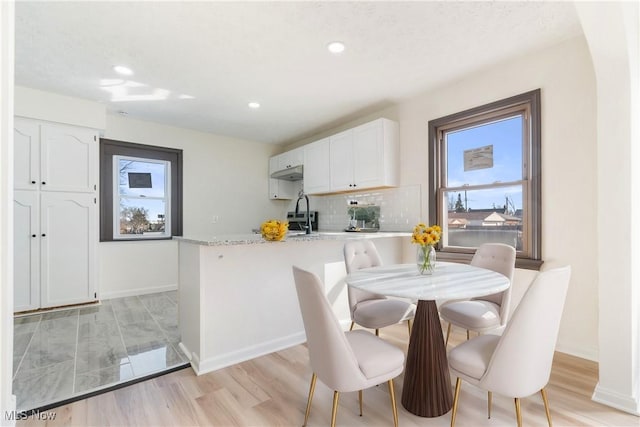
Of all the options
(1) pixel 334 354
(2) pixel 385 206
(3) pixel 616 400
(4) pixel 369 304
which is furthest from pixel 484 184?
(1) pixel 334 354

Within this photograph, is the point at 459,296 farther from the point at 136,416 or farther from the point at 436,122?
the point at 436,122

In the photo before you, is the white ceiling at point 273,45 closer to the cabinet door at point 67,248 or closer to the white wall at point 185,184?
the white wall at point 185,184

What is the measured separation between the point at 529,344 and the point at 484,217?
6.52 feet

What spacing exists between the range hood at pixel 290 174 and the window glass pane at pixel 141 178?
184 centimetres

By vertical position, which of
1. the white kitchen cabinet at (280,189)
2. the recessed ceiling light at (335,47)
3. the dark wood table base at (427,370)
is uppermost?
the recessed ceiling light at (335,47)

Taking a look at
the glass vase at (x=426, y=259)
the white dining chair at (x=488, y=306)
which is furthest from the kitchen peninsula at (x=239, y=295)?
the white dining chair at (x=488, y=306)

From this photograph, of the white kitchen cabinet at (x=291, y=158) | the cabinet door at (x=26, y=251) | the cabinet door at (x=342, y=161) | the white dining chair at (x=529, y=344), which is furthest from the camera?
the white kitchen cabinet at (x=291, y=158)

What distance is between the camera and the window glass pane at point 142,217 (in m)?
4.38

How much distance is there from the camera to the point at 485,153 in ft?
10.0

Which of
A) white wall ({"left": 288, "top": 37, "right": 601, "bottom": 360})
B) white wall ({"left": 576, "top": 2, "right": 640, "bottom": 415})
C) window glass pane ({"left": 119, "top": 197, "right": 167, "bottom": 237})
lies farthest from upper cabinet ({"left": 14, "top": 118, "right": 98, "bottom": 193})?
white wall ({"left": 576, "top": 2, "right": 640, "bottom": 415})

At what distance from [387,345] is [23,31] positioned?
3.44 m

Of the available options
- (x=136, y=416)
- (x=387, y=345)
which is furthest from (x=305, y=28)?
(x=136, y=416)

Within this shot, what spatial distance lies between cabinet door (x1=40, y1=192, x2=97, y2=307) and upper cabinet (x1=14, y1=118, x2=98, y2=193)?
14 centimetres

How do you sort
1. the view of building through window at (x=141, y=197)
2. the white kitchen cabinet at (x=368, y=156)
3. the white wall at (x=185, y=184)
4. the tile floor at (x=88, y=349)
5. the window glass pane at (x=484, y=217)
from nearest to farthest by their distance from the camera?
the tile floor at (x=88, y=349), the window glass pane at (x=484, y=217), the white kitchen cabinet at (x=368, y=156), the white wall at (x=185, y=184), the view of building through window at (x=141, y=197)
